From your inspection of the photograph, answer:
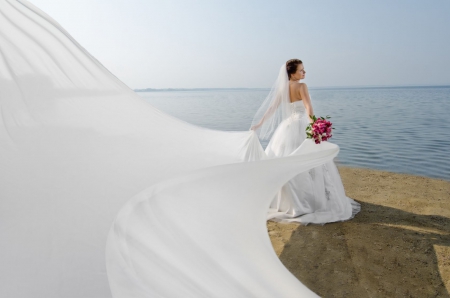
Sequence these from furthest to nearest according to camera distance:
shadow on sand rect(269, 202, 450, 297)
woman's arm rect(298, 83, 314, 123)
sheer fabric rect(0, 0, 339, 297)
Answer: woman's arm rect(298, 83, 314, 123)
shadow on sand rect(269, 202, 450, 297)
sheer fabric rect(0, 0, 339, 297)

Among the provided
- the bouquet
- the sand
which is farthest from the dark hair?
the sand

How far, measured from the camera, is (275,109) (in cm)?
493

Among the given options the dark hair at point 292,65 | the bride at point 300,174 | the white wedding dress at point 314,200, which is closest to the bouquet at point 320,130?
the bride at point 300,174

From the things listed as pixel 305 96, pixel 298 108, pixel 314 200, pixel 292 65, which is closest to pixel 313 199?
pixel 314 200

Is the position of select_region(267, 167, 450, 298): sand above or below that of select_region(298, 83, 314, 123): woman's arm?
below

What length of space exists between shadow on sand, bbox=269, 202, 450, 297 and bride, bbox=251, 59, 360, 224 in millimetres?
227

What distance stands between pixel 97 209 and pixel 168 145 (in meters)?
1.21

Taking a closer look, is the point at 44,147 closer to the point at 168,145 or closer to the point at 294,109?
the point at 168,145

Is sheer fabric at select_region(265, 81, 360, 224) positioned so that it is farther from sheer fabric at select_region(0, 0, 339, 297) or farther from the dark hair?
sheer fabric at select_region(0, 0, 339, 297)

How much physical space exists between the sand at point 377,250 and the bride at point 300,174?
199 millimetres

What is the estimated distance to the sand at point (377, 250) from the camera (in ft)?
9.23

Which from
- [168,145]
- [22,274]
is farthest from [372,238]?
[22,274]

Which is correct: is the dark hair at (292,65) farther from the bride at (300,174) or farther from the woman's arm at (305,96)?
the woman's arm at (305,96)

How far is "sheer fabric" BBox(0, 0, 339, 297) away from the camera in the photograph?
59.6 inches
